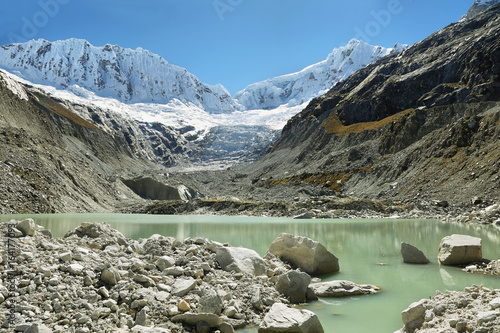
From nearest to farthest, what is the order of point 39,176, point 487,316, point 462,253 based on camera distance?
point 487,316 < point 462,253 < point 39,176

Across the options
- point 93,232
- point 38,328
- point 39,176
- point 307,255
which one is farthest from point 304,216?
point 38,328

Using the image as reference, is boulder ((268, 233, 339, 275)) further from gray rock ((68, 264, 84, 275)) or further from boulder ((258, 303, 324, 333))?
gray rock ((68, 264, 84, 275))

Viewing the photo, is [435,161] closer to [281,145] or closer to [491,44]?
[491,44]

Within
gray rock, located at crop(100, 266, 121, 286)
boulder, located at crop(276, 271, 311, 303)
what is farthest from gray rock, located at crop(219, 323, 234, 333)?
gray rock, located at crop(100, 266, 121, 286)

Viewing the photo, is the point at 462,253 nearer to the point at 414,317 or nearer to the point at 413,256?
the point at 413,256

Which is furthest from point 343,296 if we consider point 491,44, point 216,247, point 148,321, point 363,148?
point 491,44

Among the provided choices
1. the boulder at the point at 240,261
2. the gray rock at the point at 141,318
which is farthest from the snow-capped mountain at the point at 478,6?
the gray rock at the point at 141,318
